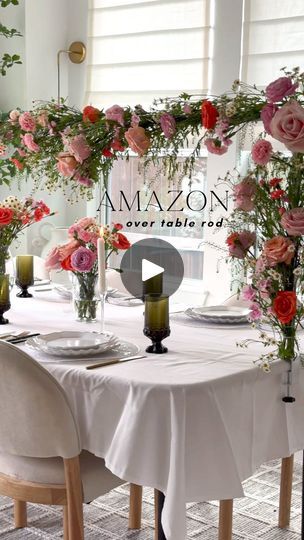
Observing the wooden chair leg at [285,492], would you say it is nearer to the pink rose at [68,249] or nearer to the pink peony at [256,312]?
the pink peony at [256,312]

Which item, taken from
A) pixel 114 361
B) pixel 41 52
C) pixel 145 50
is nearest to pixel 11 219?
pixel 114 361

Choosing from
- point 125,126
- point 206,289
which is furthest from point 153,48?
point 125,126

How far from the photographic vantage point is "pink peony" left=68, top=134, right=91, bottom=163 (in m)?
2.99

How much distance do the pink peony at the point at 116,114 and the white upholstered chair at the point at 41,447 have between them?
1.04 m

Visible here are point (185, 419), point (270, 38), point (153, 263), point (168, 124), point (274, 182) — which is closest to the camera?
point (185, 419)

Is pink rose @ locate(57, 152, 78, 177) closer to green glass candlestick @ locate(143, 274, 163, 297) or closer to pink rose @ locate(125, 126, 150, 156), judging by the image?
pink rose @ locate(125, 126, 150, 156)

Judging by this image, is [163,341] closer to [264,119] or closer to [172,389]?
[172,389]

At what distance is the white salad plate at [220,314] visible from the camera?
2.93 metres

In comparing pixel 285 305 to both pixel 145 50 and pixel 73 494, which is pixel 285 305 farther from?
pixel 145 50

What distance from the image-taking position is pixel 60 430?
7.25 feet

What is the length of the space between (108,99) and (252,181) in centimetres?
290

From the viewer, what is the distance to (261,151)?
230cm

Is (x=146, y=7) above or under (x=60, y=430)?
above

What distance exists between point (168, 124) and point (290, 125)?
23.2 inches
